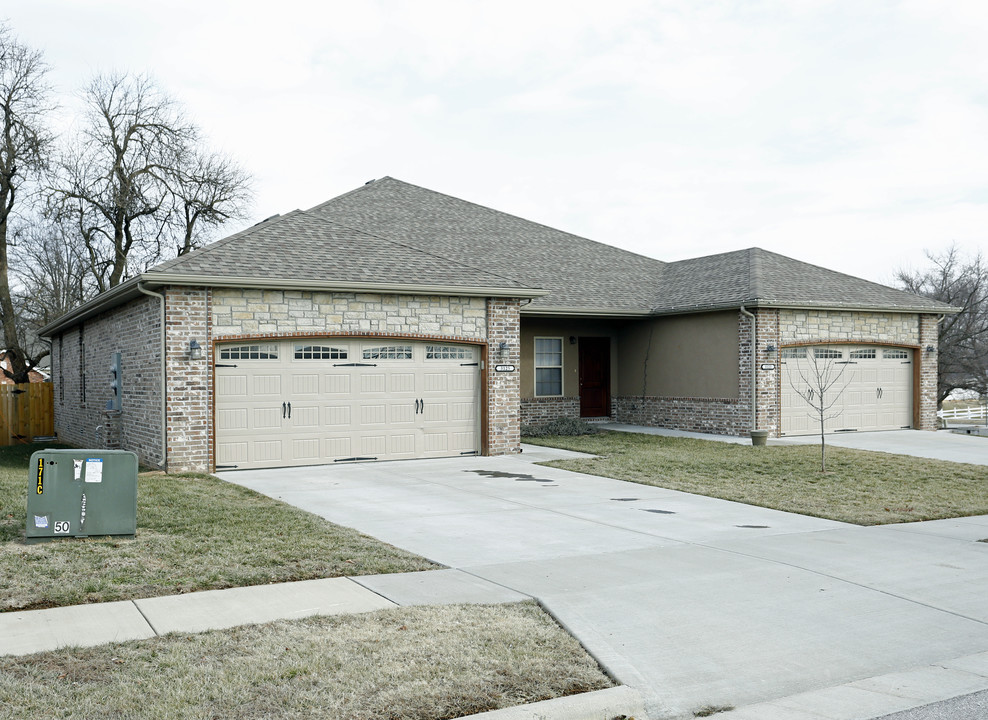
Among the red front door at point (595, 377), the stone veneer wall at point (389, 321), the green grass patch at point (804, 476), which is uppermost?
the stone veneer wall at point (389, 321)

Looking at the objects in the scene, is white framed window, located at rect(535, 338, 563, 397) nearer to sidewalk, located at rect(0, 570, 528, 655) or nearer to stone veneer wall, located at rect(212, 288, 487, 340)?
stone veneer wall, located at rect(212, 288, 487, 340)

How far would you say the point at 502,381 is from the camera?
1752cm

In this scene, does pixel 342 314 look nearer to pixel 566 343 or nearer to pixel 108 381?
pixel 108 381

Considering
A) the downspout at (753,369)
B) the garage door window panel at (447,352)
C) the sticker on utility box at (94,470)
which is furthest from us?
the downspout at (753,369)

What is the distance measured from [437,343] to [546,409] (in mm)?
7487

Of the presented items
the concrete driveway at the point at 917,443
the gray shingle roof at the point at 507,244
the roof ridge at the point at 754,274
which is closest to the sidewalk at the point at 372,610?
the concrete driveway at the point at 917,443

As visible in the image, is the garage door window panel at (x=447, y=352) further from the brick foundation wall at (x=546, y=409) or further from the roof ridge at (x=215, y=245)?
the brick foundation wall at (x=546, y=409)

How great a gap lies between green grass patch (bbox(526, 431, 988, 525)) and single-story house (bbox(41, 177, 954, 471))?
A: 2468 millimetres

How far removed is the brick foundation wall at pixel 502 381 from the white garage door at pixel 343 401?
0.31 meters

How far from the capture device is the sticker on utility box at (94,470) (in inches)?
346

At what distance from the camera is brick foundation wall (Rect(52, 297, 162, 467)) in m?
15.1

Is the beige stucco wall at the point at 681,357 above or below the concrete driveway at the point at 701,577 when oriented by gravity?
above

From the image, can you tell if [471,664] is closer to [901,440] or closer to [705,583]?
[705,583]

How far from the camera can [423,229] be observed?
24.0 m
